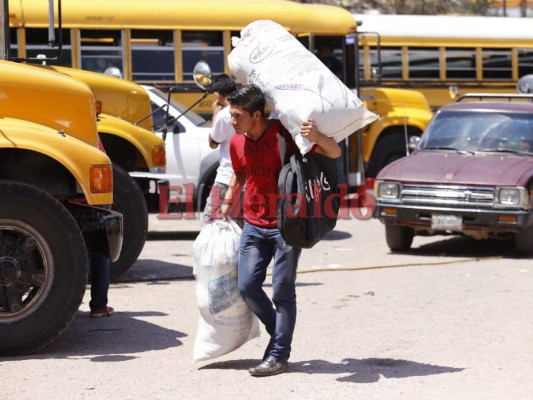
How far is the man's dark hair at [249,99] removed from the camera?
6629 mm

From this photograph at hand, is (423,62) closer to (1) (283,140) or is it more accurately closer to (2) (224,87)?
(2) (224,87)

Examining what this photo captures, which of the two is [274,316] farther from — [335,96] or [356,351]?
[335,96]

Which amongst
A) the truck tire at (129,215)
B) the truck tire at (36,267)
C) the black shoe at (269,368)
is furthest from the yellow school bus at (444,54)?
the black shoe at (269,368)

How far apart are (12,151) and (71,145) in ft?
1.45

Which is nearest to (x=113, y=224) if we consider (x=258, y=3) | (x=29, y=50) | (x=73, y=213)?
(x=73, y=213)

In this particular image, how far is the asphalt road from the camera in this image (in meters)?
6.36

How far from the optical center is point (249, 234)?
22.0 feet

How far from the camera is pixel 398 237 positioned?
12.6 metres

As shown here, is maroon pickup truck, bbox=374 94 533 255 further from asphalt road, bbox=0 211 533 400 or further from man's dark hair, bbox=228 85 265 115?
man's dark hair, bbox=228 85 265 115

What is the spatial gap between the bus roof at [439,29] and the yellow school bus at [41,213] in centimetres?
1330

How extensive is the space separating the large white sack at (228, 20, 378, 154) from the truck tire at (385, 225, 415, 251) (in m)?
5.84

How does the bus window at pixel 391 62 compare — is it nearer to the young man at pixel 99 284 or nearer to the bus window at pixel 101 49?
the bus window at pixel 101 49

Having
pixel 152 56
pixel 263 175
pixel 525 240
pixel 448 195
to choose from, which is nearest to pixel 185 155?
pixel 152 56

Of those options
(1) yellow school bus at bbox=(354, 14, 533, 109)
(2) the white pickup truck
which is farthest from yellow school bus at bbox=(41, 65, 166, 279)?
(1) yellow school bus at bbox=(354, 14, 533, 109)
